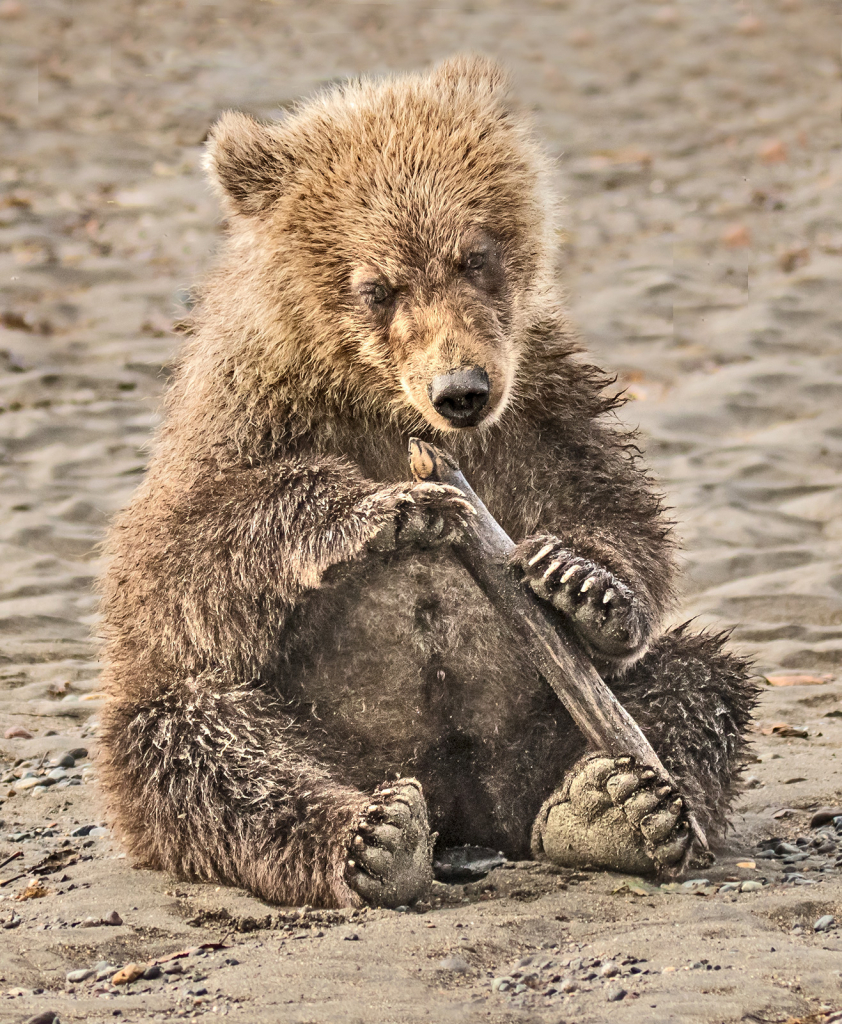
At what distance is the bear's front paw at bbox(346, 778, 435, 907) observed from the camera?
3.94m

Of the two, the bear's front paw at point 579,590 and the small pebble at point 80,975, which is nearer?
the small pebble at point 80,975

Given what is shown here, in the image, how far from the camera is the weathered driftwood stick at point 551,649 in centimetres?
418

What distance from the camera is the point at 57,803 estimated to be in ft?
18.3

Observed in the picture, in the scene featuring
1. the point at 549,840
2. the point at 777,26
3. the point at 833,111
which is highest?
the point at 777,26

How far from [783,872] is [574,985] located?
120 centimetres

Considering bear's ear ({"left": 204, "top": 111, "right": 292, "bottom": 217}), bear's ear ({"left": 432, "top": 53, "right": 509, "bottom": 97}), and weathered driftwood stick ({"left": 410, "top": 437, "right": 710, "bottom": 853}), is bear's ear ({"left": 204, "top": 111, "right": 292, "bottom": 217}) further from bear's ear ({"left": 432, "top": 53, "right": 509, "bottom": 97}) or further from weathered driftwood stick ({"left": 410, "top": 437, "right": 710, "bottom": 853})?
weathered driftwood stick ({"left": 410, "top": 437, "right": 710, "bottom": 853})

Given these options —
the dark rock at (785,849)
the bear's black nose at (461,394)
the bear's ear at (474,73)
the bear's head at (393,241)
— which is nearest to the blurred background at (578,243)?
the bear's ear at (474,73)

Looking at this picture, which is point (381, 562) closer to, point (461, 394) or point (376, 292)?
point (461, 394)

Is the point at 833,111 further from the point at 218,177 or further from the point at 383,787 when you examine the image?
the point at 383,787

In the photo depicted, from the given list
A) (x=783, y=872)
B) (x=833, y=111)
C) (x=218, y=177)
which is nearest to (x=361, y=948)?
(x=783, y=872)

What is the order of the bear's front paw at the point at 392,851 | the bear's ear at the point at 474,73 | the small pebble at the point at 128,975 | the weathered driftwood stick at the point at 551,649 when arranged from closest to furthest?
the small pebble at the point at 128,975
the bear's front paw at the point at 392,851
the weathered driftwood stick at the point at 551,649
the bear's ear at the point at 474,73

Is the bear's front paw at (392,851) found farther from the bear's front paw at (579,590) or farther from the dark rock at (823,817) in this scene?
the dark rock at (823,817)

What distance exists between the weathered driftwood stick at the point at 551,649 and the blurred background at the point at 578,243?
200 centimetres

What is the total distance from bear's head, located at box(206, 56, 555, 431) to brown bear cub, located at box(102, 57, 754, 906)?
11mm
